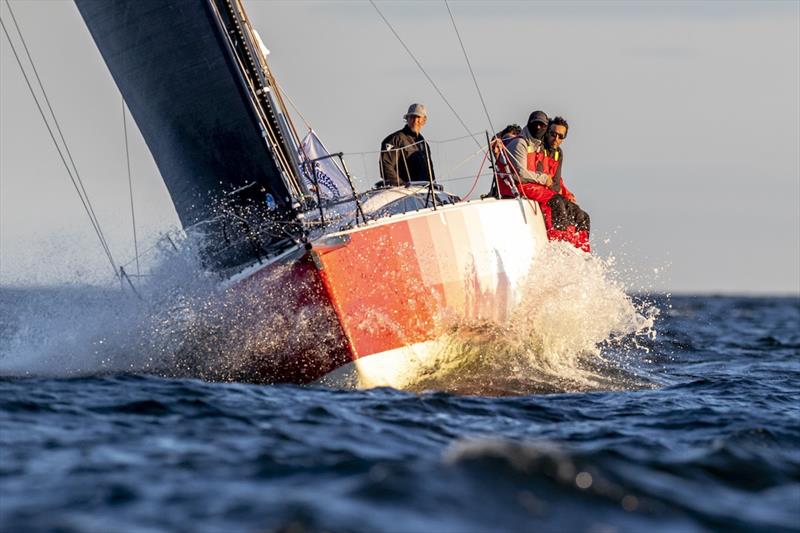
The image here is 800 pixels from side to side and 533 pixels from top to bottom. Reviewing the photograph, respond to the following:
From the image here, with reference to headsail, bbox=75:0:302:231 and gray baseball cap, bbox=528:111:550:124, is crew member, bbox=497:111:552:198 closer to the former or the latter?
gray baseball cap, bbox=528:111:550:124

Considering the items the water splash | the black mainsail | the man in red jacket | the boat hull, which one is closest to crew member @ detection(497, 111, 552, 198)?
the man in red jacket

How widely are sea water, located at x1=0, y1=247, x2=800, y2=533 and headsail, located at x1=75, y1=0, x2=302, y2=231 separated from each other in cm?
119

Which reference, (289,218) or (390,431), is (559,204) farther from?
(390,431)

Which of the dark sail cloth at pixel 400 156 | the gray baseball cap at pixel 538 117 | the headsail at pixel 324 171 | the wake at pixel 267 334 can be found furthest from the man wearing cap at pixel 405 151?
the wake at pixel 267 334

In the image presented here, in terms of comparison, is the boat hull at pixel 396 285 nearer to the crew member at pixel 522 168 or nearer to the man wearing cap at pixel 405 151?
the crew member at pixel 522 168

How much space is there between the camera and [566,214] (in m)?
10.9

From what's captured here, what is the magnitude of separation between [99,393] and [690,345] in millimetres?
10321

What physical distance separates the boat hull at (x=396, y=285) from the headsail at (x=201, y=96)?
1.61m

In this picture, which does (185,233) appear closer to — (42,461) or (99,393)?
(99,393)

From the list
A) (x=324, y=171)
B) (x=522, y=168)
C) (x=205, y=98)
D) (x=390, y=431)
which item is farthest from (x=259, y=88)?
(x=390, y=431)

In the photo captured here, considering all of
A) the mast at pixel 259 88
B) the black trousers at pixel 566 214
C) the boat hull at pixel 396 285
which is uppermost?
the mast at pixel 259 88

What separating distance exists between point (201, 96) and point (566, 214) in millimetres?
3388

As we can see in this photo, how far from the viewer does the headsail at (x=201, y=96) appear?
9789mm

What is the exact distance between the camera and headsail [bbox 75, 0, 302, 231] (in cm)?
979
